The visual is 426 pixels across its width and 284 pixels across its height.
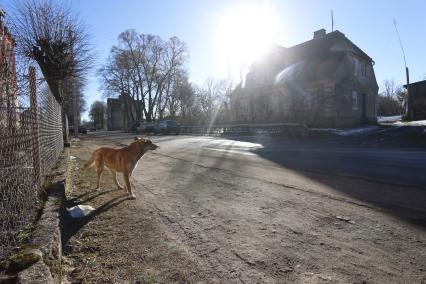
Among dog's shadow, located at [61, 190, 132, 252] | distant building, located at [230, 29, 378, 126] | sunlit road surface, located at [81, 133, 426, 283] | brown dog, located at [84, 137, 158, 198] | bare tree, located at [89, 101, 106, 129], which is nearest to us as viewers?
sunlit road surface, located at [81, 133, 426, 283]

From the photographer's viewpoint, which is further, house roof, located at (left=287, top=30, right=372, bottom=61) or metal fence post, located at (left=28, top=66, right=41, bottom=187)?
house roof, located at (left=287, top=30, right=372, bottom=61)

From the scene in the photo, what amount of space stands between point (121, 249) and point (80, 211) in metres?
1.83

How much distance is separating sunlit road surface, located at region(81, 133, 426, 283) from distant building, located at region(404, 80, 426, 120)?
35332mm

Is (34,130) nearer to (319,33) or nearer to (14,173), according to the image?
(14,173)

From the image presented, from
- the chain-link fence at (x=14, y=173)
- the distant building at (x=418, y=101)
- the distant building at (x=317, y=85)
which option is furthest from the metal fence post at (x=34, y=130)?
the distant building at (x=418, y=101)

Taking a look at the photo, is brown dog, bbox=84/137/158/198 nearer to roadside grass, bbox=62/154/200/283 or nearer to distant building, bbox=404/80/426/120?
roadside grass, bbox=62/154/200/283

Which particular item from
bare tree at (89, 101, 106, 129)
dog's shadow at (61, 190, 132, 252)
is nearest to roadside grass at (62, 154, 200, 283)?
dog's shadow at (61, 190, 132, 252)

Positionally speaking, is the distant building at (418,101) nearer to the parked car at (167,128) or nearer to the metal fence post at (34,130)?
the parked car at (167,128)

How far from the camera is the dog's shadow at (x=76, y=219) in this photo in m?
4.79

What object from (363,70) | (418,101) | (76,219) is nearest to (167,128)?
(363,70)

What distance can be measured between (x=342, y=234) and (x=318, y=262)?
3.16 ft

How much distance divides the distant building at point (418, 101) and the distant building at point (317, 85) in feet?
22.1

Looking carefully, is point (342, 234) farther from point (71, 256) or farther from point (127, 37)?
point (127, 37)

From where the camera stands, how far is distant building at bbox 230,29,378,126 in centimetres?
3108
